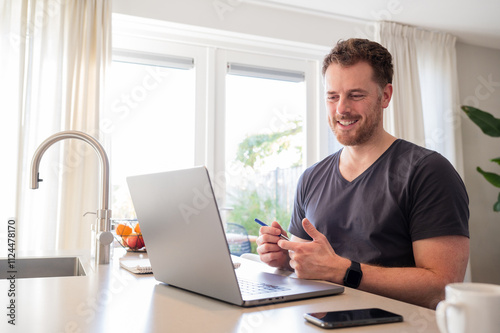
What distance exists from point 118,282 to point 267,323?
1.74 feet

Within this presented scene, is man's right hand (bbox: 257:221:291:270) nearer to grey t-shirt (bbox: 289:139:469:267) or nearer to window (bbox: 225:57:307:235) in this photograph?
grey t-shirt (bbox: 289:139:469:267)

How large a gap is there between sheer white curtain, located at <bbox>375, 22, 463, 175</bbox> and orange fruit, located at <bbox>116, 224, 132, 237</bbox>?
260 cm

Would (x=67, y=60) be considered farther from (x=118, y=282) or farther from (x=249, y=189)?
(x=118, y=282)

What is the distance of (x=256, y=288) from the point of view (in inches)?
39.1

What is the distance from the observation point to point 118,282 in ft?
3.76

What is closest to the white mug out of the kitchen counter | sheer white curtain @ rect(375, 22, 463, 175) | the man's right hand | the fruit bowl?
the kitchen counter

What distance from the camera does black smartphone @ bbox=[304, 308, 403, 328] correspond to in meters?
0.73

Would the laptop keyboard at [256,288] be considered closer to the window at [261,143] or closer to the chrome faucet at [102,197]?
the chrome faucet at [102,197]

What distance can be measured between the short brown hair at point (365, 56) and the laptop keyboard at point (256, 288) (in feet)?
3.18

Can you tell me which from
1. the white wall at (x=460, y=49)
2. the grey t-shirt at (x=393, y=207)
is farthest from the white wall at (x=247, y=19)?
the grey t-shirt at (x=393, y=207)

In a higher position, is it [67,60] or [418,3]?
[418,3]

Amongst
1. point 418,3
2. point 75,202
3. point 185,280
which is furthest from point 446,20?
point 185,280

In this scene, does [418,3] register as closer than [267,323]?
No

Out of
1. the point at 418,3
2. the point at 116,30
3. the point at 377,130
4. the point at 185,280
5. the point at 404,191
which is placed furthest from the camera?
the point at 418,3
